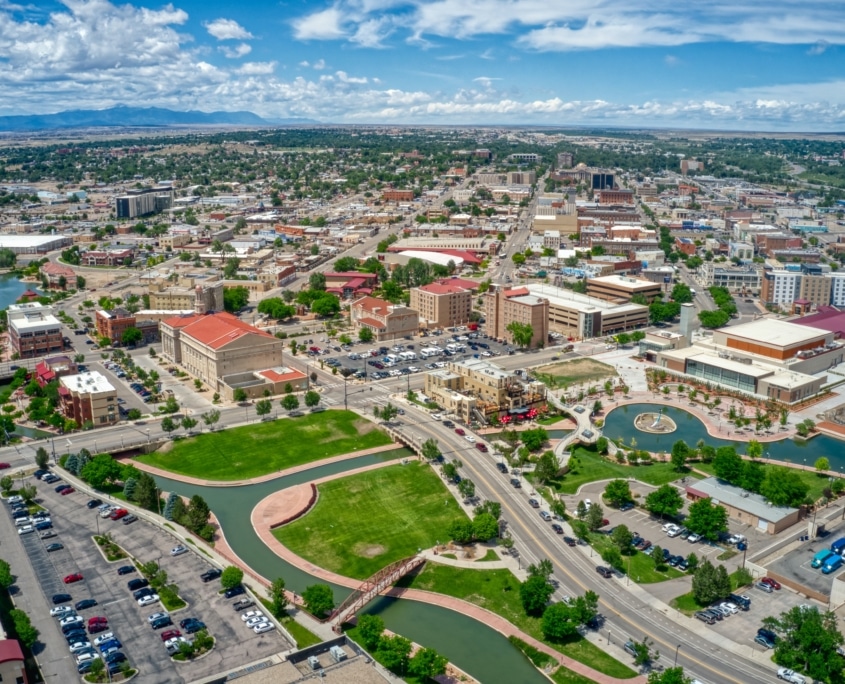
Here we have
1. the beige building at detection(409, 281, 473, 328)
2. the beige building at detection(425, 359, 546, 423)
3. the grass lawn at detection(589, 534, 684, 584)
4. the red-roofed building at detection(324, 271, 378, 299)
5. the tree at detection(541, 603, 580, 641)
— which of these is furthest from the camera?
the red-roofed building at detection(324, 271, 378, 299)

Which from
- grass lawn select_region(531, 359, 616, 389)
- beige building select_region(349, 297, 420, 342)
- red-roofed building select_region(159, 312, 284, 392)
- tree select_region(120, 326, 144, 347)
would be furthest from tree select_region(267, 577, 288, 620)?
tree select_region(120, 326, 144, 347)

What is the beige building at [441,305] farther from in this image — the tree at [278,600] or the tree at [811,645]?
→ the tree at [811,645]

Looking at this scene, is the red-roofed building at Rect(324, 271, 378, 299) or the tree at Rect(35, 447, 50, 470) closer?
the tree at Rect(35, 447, 50, 470)

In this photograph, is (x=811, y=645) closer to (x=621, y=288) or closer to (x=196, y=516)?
(x=196, y=516)

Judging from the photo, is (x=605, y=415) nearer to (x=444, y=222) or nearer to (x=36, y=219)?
(x=444, y=222)

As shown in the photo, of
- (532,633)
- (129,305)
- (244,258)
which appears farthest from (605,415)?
(244,258)

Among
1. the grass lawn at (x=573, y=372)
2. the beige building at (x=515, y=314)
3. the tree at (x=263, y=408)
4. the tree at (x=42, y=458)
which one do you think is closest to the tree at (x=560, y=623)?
the tree at (x=263, y=408)

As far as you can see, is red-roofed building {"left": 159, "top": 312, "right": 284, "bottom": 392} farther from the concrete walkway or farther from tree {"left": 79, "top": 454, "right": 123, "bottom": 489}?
tree {"left": 79, "top": 454, "right": 123, "bottom": 489}

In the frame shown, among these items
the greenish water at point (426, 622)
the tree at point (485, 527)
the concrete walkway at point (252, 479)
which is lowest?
the greenish water at point (426, 622)

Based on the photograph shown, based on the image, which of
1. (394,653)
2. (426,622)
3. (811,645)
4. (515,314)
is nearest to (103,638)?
(394,653)
